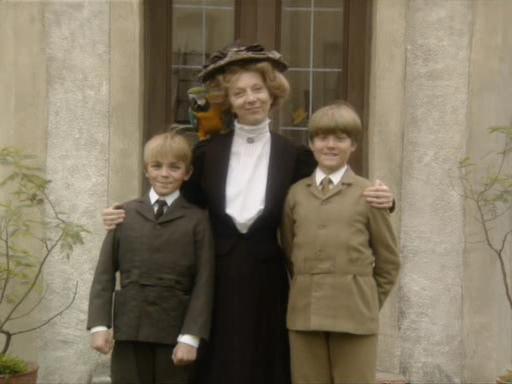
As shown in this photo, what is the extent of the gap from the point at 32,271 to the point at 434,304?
2.29 meters

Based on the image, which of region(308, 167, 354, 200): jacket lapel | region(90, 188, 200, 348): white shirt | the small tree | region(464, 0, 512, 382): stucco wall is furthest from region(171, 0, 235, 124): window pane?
region(308, 167, 354, 200): jacket lapel

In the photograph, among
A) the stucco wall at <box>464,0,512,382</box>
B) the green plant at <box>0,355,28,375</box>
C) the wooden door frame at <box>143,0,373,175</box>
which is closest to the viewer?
the green plant at <box>0,355,28,375</box>

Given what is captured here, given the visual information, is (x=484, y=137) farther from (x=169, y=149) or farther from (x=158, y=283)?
(x=158, y=283)

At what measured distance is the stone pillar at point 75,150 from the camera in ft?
20.7

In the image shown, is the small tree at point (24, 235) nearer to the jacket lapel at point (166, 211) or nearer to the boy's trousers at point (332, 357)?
the jacket lapel at point (166, 211)

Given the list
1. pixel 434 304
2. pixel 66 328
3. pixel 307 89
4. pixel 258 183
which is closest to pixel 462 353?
pixel 434 304

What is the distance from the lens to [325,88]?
6.61m

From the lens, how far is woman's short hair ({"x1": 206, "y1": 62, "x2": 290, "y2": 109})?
159 inches

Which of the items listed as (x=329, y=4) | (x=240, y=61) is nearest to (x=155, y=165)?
(x=240, y=61)

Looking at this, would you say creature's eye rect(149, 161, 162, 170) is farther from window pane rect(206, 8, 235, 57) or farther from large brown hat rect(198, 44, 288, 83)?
window pane rect(206, 8, 235, 57)

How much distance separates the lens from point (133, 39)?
6.34 meters

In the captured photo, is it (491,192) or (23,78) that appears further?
(23,78)

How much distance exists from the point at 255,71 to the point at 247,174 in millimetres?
379

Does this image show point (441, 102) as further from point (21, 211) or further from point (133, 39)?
point (21, 211)
